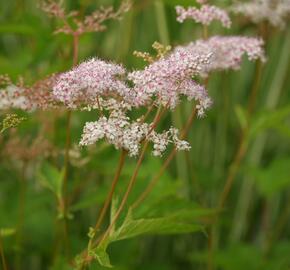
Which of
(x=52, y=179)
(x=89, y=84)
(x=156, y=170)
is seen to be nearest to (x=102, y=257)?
(x=89, y=84)

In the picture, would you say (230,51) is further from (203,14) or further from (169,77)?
(169,77)

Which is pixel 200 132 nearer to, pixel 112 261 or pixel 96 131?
Answer: pixel 112 261

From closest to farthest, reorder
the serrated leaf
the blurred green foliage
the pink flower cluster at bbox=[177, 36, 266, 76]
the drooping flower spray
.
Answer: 1. the serrated leaf
2. the drooping flower spray
3. the pink flower cluster at bbox=[177, 36, 266, 76]
4. the blurred green foliage

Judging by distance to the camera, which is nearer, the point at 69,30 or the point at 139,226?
the point at 139,226

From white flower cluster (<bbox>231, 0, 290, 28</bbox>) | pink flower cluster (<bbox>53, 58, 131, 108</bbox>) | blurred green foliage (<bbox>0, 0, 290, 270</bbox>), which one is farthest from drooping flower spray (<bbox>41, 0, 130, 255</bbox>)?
white flower cluster (<bbox>231, 0, 290, 28</bbox>)

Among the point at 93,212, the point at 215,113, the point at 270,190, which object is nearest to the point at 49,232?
the point at 93,212

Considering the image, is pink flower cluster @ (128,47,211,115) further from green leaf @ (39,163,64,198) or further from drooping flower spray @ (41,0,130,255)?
green leaf @ (39,163,64,198)
